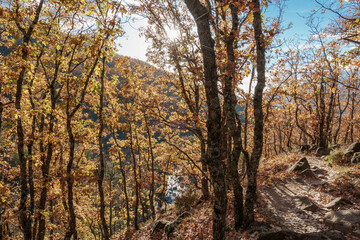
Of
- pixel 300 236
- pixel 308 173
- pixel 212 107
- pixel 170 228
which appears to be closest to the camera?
pixel 212 107

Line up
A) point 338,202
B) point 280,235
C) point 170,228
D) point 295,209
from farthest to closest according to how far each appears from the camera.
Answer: point 170,228 < point 295,209 < point 338,202 < point 280,235

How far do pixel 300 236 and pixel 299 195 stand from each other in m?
4.98

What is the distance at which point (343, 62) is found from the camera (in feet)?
24.7

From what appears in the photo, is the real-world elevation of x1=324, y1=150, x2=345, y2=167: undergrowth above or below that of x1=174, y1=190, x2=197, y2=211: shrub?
above

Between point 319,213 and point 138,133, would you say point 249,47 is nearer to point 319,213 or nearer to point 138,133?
point 319,213

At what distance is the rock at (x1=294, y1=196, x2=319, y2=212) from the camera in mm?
8078

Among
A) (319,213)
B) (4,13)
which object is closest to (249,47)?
(319,213)

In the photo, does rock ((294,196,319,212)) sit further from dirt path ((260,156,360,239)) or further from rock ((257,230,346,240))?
rock ((257,230,346,240))

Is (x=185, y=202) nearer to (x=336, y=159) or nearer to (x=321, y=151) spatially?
(x=336, y=159)

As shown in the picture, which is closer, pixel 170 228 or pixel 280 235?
pixel 280 235

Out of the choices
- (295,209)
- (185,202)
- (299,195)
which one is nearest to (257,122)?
(295,209)

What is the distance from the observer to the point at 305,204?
8.53m

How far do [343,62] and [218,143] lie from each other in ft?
21.9

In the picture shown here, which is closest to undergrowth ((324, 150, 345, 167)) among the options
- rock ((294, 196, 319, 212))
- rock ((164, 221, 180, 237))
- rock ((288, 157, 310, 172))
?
rock ((288, 157, 310, 172))
